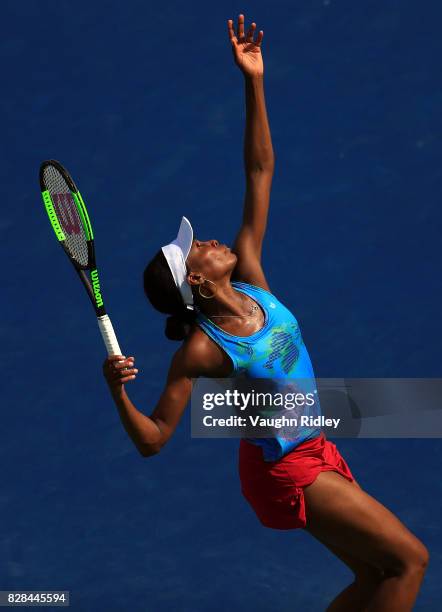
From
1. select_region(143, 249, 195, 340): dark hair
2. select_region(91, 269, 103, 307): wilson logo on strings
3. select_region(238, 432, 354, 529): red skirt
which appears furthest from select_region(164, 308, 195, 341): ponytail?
select_region(238, 432, 354, 529): red skirt

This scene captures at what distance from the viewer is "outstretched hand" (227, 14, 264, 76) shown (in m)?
9.80

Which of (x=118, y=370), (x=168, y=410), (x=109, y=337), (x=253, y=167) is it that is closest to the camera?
(x=118, y=370)

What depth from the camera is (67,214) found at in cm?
953

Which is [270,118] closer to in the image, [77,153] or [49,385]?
[77,153]

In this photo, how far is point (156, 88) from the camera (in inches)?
568

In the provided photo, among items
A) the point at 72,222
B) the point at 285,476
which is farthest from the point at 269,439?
the point at 72,222

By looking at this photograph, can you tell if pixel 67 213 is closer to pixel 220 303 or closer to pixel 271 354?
pixel 220 303

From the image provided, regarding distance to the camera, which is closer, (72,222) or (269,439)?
(269,439)

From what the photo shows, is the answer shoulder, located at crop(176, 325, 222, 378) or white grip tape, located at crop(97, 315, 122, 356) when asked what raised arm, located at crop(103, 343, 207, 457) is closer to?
shoulder, located at crop(176, 325, 222, 378)

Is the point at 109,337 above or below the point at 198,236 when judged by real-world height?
below

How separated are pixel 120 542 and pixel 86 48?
480 centimetres

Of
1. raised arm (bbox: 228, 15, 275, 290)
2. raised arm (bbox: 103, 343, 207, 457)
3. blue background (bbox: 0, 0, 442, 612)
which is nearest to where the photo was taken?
raised arm (bbox: 103, 343, 207, 457)

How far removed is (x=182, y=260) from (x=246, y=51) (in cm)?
138

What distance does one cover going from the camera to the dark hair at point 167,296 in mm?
9242
